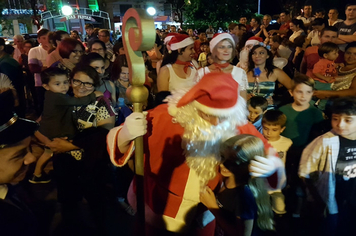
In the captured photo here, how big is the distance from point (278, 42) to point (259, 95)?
3.31m

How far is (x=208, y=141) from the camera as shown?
1.79 metres

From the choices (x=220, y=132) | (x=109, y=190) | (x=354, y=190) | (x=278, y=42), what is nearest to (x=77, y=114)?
(x=109, y=190)

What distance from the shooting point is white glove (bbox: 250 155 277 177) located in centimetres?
167

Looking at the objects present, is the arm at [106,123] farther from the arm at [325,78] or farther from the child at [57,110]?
the arm at [325,78]

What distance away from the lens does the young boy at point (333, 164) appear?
237 cm

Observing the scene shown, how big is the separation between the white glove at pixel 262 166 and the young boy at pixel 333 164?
0.97 m

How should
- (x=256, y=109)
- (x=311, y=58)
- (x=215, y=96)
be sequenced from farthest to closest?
(x=311, y=58), (x=256, y=109), (x=215, y=96)

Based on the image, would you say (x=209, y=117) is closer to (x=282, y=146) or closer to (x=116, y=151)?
(x=116, y=151)

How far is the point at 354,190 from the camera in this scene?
8.77 feet

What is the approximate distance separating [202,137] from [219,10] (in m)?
10.3

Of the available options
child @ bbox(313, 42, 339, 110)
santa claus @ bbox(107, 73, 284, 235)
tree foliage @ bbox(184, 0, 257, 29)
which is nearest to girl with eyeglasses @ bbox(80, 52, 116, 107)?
santa claus @ bbox(107, 73, 284, 235)

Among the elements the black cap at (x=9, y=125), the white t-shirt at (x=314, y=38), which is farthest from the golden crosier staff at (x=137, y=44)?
the white t-shirt at (x=314, y=38)

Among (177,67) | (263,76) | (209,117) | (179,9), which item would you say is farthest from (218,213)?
(179,9)

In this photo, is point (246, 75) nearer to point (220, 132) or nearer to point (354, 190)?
point (354, 190)
